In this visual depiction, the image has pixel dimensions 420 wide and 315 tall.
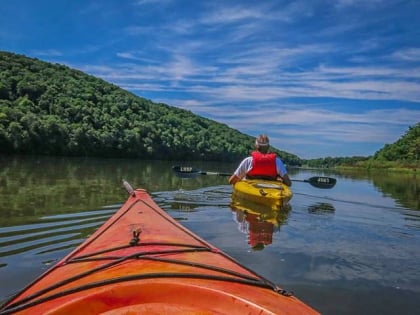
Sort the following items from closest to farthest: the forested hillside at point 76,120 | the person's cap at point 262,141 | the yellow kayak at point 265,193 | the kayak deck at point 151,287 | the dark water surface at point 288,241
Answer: the kayak deck at point 151,287 < the dark water surface at point 288,241 < the yellow kayak at point 265,193 < the person's cap at point 262,141 < the forested hillside at point 76,120

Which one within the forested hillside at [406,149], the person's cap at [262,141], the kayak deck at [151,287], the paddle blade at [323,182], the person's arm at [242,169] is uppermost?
the forested hillside at [406,149]

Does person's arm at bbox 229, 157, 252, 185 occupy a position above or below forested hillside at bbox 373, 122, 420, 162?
below

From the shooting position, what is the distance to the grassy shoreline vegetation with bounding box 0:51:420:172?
55.4m

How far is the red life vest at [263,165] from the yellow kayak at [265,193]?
196 millimetres

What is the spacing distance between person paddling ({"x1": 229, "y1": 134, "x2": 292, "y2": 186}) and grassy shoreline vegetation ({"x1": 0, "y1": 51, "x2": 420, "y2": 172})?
46595 mm

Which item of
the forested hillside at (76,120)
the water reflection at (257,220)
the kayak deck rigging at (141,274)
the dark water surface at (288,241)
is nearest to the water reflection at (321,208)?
the dark water surface at (288,241)

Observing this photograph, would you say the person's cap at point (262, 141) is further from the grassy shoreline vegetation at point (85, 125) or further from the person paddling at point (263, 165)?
the grassy shoreline vegetation at point (85, 125)

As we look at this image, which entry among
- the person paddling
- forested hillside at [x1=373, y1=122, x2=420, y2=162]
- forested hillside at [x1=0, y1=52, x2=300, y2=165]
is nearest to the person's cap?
the person paddling

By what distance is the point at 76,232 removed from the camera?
6816 millimetres

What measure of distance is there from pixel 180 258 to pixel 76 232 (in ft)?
14.1

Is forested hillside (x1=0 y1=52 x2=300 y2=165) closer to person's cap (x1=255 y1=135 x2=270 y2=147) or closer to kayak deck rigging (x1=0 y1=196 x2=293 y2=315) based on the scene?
person's cap (x1=255 y1=135 x2=270 y2=147)

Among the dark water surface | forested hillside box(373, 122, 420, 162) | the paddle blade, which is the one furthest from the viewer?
forested hillside box(373, 122, 420, 162)

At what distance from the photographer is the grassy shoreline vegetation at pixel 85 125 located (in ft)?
182

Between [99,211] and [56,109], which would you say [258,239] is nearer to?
[99,211]
